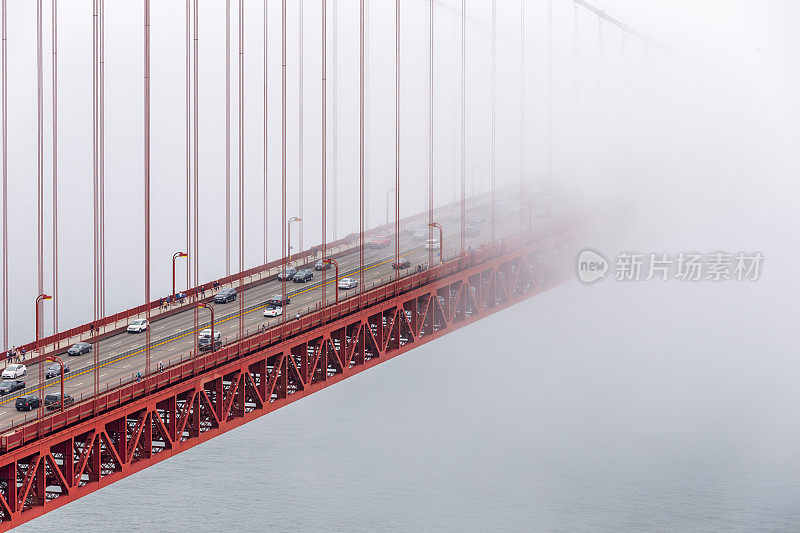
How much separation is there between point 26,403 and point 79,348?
18.8 feet

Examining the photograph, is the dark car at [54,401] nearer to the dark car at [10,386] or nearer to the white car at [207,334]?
the dark car at [10,386]

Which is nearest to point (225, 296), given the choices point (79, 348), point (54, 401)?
point (79, 348)

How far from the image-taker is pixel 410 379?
7394cm

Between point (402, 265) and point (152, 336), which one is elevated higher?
point (402, 265)

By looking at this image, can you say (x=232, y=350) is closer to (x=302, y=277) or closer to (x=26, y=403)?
(x=26, y=403)

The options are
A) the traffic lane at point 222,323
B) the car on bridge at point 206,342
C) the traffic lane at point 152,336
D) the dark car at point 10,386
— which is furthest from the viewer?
the car on bridge at point 206,342

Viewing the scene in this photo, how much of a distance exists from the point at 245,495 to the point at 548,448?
1417 centimetres

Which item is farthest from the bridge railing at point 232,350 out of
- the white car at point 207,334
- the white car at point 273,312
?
the white car at point 273,312

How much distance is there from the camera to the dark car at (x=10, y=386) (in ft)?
110

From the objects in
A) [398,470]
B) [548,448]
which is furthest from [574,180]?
[398,470]

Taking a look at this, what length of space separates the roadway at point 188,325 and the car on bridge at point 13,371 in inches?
12.3

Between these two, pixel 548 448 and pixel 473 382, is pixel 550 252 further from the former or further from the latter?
pixel 473 382

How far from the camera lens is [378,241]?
55.8m

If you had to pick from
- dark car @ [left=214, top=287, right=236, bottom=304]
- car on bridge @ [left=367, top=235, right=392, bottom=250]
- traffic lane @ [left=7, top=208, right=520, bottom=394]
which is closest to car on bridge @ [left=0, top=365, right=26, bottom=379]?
traffic lane @ [left=7, top=208, right=520, bottom=394]
